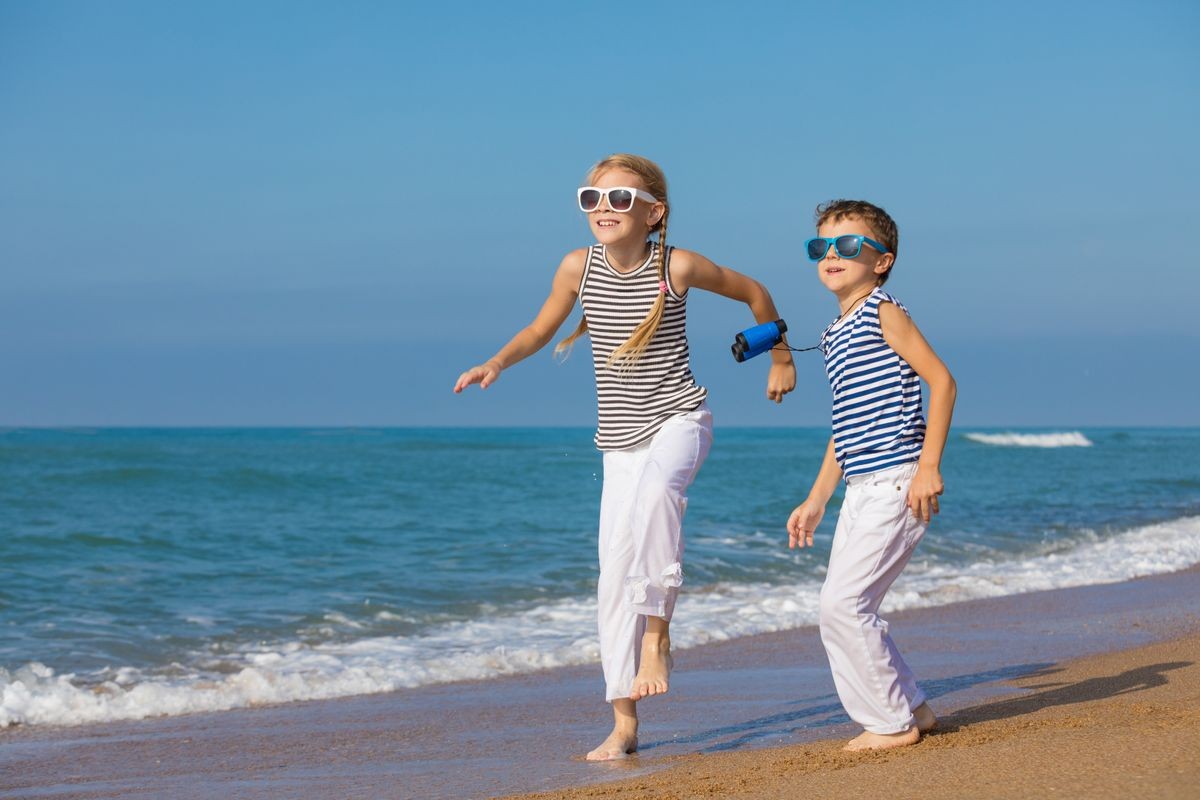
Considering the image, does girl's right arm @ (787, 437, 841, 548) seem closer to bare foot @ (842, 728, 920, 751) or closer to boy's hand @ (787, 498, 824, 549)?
boy's hand @ (787, 498, 824, 549)

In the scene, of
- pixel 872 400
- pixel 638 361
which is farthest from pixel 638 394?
pixel 872 400

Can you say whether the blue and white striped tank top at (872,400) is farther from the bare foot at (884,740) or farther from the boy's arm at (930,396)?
the bare foot at (884,740)

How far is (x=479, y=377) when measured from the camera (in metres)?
4.17

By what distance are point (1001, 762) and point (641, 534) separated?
4.55 ft

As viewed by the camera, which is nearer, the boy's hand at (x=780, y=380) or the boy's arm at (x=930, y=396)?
the boy's arm at (x=930, y=396)

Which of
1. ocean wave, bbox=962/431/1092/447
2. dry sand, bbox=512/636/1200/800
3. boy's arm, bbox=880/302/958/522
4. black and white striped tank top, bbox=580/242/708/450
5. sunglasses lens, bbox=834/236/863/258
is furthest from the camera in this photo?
ocean wave, bbox=962/431/1092/447

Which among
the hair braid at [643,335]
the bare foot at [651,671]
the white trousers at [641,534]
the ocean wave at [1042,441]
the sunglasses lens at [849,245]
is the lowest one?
the ocean wave at [1042,441]

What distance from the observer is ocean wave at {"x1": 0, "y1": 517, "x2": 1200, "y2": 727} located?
594cm

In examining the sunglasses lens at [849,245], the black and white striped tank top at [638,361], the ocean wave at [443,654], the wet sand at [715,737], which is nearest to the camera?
the wet sand at [715,737]

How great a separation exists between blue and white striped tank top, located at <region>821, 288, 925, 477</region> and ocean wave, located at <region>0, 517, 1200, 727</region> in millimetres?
3295

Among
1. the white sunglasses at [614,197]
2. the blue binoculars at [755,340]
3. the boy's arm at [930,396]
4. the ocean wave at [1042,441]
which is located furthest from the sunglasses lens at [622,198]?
the ocean wave at [1042,441]

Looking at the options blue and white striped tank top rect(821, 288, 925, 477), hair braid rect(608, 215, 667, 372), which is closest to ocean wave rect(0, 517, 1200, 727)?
hair braid rect(608, 215, 667, 372)

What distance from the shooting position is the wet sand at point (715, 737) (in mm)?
3240

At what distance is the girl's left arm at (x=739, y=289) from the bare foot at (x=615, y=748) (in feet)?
4.25
